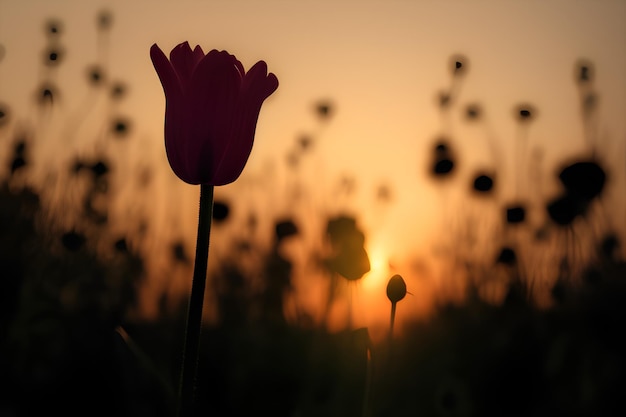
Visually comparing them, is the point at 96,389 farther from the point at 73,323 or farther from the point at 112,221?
the point at 112,221

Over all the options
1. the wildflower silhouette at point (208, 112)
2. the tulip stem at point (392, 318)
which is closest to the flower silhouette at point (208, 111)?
the wildflower silhouette at point (208, 112)

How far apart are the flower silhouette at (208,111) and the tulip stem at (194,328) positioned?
0.27 ft

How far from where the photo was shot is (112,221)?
258 centimetres

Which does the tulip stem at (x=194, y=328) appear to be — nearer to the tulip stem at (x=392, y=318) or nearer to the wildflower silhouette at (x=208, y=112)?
the wildflower silhouette at (x=208, y=112)

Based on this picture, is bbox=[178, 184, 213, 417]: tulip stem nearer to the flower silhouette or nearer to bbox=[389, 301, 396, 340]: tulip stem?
the flower silhouette

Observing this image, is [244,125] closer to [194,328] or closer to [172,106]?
[172,106]

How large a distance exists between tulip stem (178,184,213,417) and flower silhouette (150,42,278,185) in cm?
8

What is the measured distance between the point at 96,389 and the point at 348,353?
28.9 inches

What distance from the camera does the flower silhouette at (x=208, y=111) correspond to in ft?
2.09

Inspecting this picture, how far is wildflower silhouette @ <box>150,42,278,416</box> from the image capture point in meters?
0.64

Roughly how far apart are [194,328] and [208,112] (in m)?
0.20

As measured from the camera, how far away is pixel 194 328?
551mm

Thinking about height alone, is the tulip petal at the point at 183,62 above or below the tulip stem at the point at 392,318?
above

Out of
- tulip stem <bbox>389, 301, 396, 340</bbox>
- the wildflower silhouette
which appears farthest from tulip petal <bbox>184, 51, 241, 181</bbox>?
tulip stem <bbox>389, 301, 396, 340</bbox>
